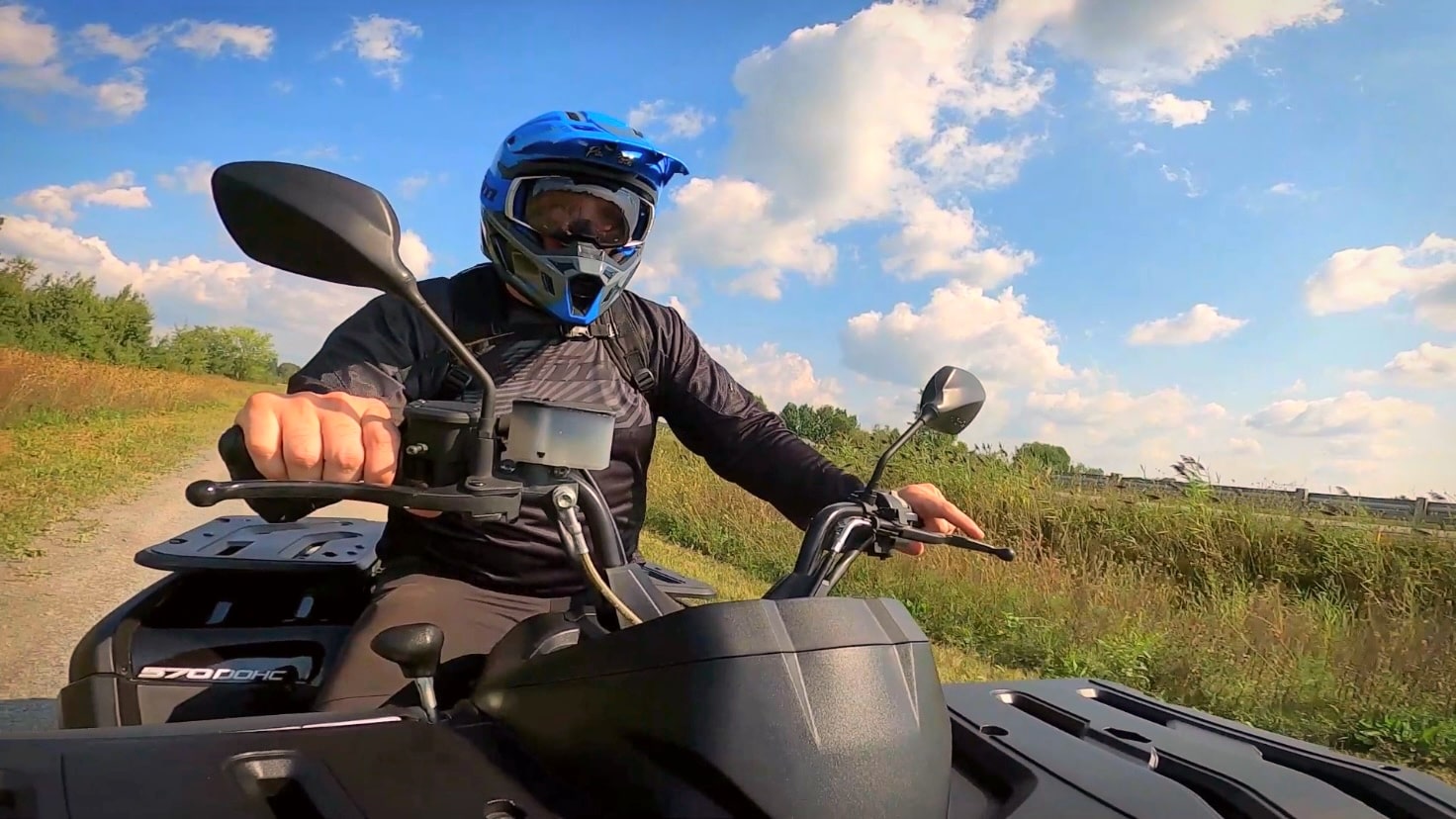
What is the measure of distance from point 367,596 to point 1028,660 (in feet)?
13.6

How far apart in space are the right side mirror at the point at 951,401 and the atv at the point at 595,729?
0.34 meters

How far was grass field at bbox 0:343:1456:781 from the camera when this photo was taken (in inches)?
171

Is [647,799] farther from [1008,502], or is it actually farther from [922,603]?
[1008,502]

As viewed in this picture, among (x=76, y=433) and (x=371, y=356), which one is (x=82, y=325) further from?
(x=371, y=356)

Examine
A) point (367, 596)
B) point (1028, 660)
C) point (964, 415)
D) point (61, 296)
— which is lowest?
point (1028, 660)

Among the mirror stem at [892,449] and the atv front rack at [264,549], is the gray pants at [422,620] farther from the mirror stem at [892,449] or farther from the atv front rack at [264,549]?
the mirror stem at [892,449]

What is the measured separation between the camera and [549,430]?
1.15m

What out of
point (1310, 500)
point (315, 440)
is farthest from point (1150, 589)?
point (315, 440)

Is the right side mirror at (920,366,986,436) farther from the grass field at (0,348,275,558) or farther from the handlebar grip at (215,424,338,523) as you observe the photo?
the grass field at (0,348,275,558)

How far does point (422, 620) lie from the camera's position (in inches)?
65.5

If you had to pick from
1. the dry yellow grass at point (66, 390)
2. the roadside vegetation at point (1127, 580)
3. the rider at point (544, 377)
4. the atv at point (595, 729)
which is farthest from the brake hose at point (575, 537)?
the dry yellow grass at point (66, 390)

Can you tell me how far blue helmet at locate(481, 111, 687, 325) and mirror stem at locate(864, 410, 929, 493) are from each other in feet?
2.35

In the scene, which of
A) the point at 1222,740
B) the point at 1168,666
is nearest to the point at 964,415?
the point at 1222,740

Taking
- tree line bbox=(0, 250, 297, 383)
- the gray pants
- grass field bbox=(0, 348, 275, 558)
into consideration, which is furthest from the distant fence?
tree line bbox=(0, 250, 297, 383)
